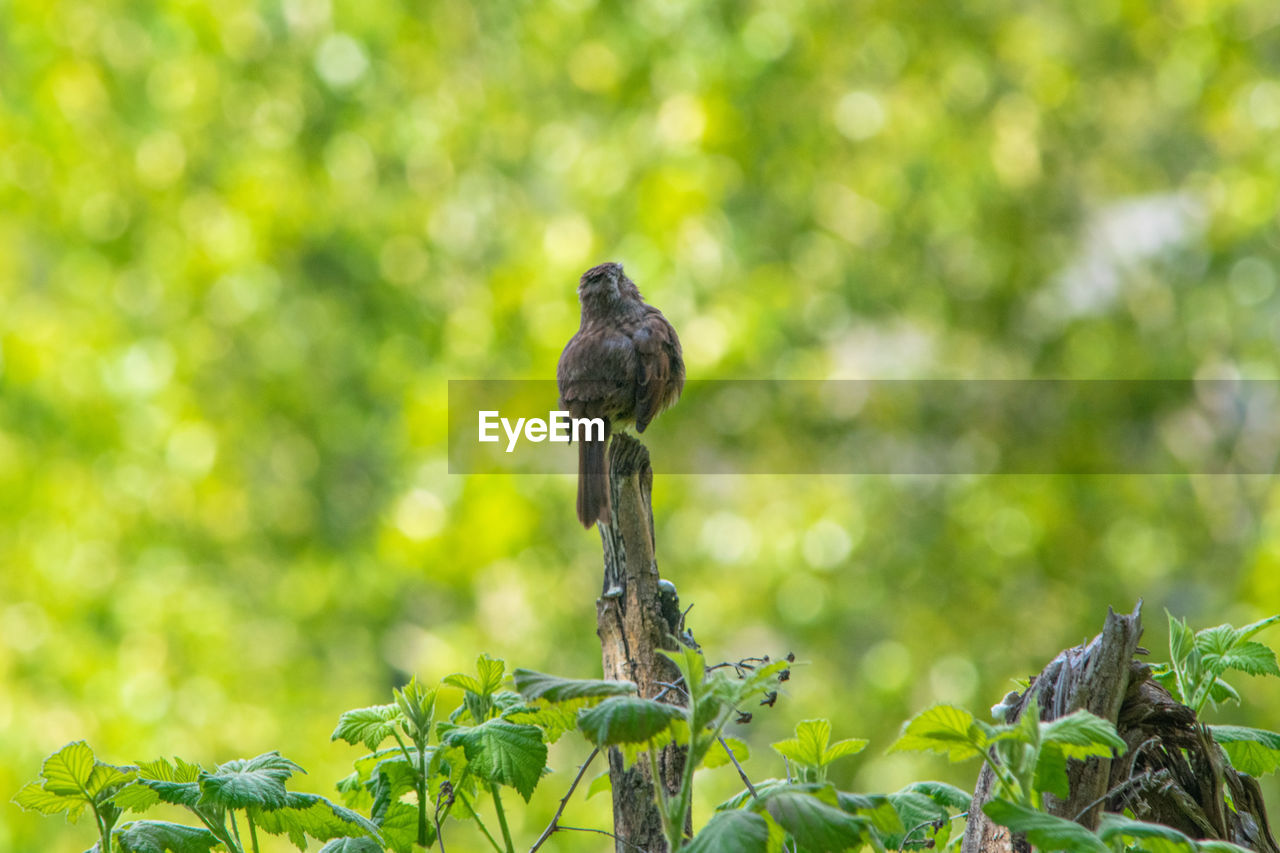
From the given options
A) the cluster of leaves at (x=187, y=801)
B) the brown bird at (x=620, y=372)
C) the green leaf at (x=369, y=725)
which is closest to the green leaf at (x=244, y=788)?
the cluster of leaves at (x=187, y=801)

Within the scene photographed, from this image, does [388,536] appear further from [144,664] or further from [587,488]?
[587,488]

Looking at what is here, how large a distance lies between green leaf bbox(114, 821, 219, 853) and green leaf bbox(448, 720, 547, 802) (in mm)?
228

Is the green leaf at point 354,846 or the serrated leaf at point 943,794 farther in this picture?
the serrated leaf at point 943,794

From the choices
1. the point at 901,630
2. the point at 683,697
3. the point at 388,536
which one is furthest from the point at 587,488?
the point at 901,630

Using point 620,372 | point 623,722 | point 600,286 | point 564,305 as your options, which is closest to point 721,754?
point 623,722

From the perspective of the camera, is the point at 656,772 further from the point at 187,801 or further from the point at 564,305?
the point at 564,305

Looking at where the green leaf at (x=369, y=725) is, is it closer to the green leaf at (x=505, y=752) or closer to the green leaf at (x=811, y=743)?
the green leaf at (x=505, y=752)

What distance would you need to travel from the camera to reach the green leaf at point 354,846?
100 cm

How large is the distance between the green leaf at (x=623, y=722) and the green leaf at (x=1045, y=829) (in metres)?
0.24

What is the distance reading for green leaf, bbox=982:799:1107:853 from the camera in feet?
2.47

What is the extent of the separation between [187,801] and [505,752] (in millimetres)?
281

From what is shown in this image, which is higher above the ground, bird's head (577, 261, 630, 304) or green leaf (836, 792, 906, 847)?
bird's head (577, 261, 630, 304)

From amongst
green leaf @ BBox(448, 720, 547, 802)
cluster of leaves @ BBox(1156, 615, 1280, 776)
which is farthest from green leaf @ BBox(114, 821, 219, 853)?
cluster of leaves @ BBox(1156, 615, 1280, 776)

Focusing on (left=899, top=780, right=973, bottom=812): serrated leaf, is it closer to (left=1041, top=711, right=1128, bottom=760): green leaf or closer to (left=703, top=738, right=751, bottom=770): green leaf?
(left=703, top=738, right=751, bottom=770): green leaf
